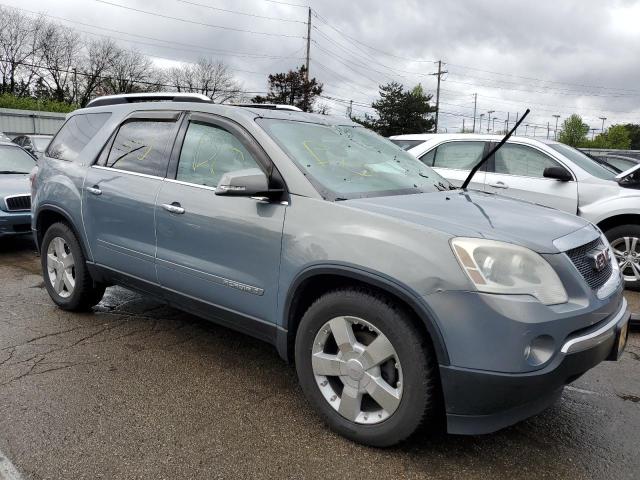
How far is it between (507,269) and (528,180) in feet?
14.8

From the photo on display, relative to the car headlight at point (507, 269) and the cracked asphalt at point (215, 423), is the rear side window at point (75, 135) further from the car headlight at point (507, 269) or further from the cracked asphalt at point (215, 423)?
the car headlight at point (507, 269)

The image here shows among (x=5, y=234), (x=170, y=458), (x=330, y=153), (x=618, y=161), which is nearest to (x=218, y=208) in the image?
(x=330, y=153)

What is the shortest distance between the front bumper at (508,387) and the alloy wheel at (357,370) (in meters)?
0.26

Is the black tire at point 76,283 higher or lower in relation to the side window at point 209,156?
lower

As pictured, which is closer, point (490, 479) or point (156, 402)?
point (490, 479)

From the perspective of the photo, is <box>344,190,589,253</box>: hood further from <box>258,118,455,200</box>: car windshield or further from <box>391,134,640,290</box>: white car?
<box>391,134,640,290</box>: white car

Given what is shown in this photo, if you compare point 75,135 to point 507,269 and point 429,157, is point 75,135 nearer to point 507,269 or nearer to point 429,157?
point 507,269

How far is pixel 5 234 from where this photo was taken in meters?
7.08

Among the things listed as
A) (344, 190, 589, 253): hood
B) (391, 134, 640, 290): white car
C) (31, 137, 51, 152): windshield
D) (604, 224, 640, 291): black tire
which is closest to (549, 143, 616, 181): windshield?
(391, 134, 640, 290): white car

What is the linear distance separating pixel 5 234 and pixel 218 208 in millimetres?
5343

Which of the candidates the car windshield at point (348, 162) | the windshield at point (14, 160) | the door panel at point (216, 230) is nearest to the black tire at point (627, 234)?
the car windshield at point (348, 162)

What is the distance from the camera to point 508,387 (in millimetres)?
2211

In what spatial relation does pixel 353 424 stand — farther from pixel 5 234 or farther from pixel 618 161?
pixel 618 161

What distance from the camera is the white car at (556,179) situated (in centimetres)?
580
